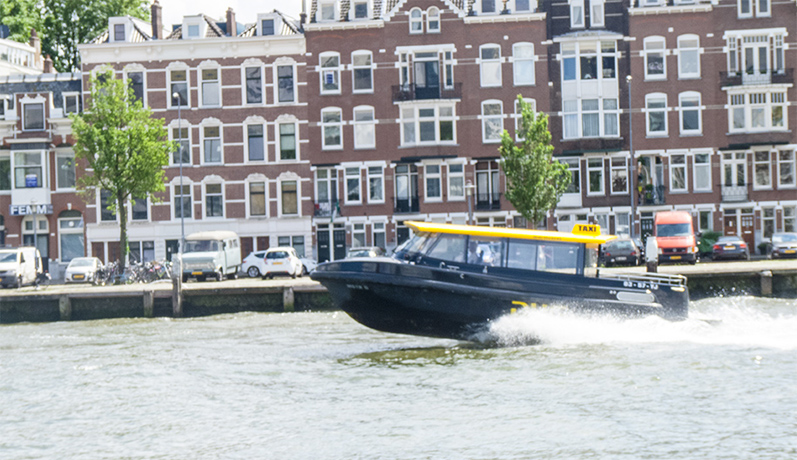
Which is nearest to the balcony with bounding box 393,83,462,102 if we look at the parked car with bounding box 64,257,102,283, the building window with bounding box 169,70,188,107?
the building window with bounding box 169,70,188,107

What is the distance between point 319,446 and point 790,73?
147ft

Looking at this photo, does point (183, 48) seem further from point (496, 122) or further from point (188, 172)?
point (496, 122)

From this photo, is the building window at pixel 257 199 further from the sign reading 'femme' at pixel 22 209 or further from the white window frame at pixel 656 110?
the white window frame at pixel 656 110

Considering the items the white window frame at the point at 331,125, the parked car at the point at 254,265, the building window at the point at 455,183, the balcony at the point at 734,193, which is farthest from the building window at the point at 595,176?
the parked car at the point at 254,265

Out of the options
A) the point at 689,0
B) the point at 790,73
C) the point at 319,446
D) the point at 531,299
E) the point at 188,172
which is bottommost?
the point at 319,446

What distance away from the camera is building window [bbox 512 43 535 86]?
54.8m

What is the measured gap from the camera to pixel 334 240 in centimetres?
5569

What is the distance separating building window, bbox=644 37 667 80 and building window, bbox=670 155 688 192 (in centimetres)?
428

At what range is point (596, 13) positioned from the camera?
5469cm

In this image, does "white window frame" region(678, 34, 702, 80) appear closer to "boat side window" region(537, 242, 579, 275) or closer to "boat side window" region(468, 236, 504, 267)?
"boat side window" region(537, 242, 579, 275)

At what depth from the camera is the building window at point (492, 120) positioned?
181 ft

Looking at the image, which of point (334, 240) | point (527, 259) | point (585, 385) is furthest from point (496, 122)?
point (585, 385)

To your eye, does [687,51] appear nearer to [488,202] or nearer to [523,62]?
[523,62]

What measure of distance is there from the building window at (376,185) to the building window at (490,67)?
23.4 feet
